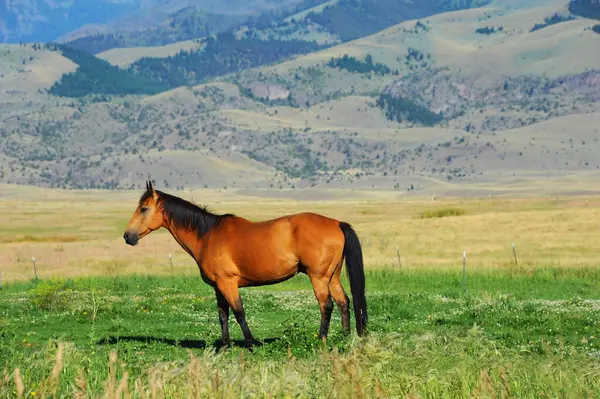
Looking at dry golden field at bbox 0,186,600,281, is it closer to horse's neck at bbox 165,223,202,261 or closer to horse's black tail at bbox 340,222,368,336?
horse's neck at bbox 165,223,202,261

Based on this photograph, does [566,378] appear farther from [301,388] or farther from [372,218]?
[372,218]

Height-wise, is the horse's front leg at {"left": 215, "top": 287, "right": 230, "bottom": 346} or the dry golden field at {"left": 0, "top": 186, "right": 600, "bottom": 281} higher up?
the horse's front leg at {"left": 215, "top": 287, "right": 230, "bottom": 346}

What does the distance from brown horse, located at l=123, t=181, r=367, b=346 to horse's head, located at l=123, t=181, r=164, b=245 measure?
4.26ft

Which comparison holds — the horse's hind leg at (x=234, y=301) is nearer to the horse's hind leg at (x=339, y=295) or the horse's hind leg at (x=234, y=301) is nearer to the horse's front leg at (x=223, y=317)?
the horse's front leg at (x=223, y=317)

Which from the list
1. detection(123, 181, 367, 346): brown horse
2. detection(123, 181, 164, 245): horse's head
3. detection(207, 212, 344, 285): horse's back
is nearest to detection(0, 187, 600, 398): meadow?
detection(123, 181, 367, 346): brown horse

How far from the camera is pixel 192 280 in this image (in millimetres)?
41000

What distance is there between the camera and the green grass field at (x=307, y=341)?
11.5m

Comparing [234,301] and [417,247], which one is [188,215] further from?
[417,247]

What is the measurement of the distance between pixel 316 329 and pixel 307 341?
181 centimetres

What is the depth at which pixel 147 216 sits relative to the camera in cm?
2181

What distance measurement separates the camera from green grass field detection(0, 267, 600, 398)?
11.5m

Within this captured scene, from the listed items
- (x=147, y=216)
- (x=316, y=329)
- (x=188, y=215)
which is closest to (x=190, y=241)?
(x=188, y=215)

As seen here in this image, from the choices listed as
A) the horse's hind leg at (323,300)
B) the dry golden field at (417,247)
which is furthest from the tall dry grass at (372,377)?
the dry golden field at (417,247)

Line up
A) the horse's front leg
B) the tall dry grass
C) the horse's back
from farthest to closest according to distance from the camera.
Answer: the horse's front leg → the horse's back → the tall dry grass
